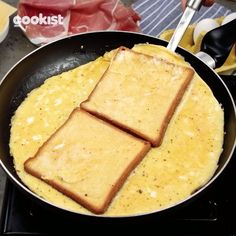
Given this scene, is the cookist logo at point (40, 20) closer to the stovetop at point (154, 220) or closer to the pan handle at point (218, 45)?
the pan handle at point (218, 45)

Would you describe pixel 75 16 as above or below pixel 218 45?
below

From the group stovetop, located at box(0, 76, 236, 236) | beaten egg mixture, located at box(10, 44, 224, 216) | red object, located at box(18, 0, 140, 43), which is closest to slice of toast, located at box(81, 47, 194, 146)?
beaten egg mixture, located at box(10, 44, 224, 216)

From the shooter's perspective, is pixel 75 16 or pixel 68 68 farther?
pixel 75 16

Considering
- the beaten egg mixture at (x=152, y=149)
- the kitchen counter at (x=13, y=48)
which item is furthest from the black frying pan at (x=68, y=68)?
the kitchen counter at (x=13, y=48)

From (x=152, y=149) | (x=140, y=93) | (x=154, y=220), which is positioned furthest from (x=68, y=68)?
(x=154, y=220)

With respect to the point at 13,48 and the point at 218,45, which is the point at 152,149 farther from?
the point at 13,48
